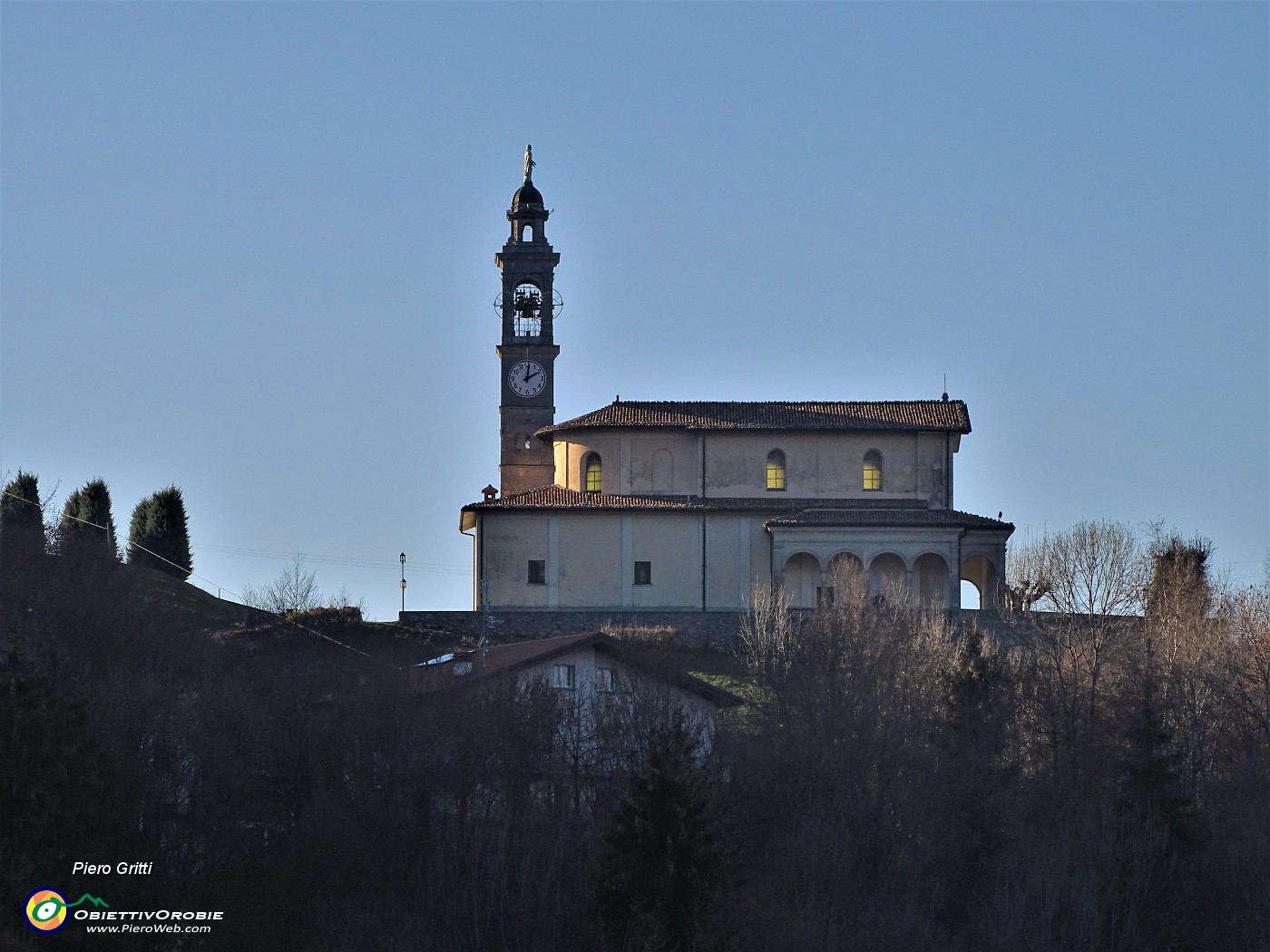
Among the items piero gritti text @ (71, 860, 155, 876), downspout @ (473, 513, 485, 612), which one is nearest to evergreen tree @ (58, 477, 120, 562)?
downspout @ (473, 513, 485, 612)

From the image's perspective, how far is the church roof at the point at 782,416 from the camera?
68.7 metres

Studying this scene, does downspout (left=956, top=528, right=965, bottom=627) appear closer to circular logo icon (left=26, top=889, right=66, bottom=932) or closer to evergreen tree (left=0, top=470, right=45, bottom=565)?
evergreen tree (left=0, top=470, right=45, bottom=565)

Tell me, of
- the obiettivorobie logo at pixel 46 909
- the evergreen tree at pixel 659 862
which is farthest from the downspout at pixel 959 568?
the obiettivorobie logo at pixel 46 909

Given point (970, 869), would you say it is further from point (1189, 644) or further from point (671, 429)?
point (671, 429)

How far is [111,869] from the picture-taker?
130 ft

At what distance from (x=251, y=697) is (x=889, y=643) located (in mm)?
16501

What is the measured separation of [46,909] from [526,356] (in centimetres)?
4531

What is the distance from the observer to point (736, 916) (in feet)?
134

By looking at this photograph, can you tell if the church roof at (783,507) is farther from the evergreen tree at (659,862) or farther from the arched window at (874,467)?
the evergreen tree at (659,862)

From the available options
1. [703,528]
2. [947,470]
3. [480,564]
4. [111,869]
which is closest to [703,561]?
[703,528]

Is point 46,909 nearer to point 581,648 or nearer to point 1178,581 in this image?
point 581,648

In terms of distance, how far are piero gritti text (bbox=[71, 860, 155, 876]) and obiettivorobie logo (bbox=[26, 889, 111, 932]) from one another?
925mm

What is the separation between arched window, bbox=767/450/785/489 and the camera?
2707 inches

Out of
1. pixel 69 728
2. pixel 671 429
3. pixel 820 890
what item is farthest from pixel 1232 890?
pixel 671 429
